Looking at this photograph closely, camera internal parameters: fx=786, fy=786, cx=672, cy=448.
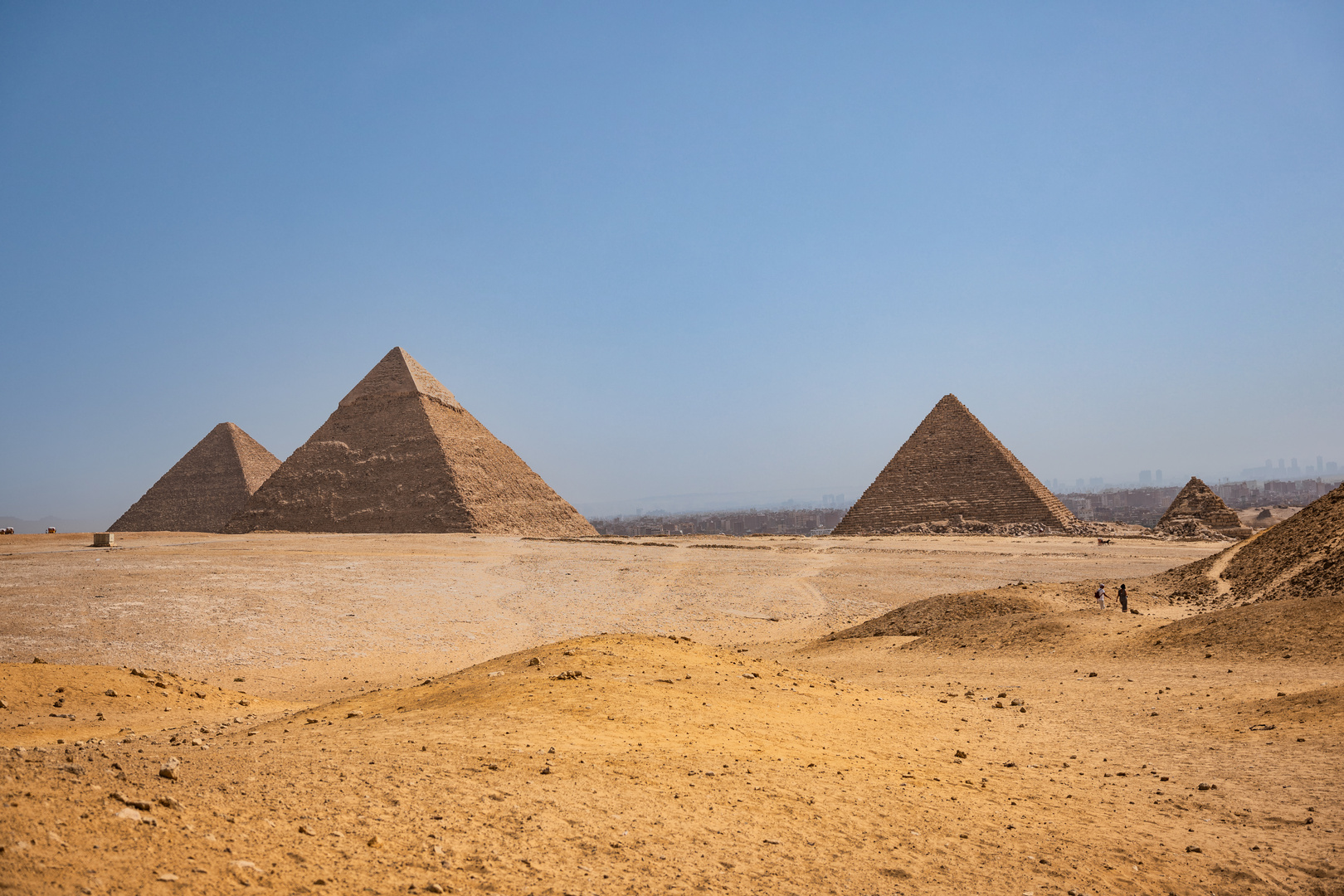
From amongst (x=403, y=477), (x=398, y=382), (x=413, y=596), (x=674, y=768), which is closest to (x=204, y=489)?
(x=398, y=382)

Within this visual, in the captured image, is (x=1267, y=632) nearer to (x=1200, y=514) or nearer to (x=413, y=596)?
(x=413, y=596)

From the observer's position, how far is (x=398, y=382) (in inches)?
2613

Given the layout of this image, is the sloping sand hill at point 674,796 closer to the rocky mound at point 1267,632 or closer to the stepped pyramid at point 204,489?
the rocky mound at point 1267,632

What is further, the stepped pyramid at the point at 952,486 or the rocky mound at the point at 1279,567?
the stepped pyramid at the point at 952,486

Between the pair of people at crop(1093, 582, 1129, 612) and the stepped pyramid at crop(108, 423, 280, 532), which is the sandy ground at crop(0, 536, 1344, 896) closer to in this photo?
the pair of people at crop(1093, 582, 1129, 612)

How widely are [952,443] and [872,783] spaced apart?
52.0m

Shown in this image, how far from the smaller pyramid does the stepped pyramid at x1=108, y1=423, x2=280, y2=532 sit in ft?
225

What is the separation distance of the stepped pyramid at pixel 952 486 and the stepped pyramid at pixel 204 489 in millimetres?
52222

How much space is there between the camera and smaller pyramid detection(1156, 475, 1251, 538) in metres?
43.6

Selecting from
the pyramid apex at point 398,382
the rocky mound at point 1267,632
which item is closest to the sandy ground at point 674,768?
the rocky mound at point 1267,632

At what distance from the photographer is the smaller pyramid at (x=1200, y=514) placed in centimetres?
4362

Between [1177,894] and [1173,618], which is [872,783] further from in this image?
[1173,618]

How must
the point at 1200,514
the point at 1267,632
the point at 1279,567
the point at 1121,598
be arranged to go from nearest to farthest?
the point at 1267,632, the point at 1279,567, the point at 1121,598, the point at 1200,514

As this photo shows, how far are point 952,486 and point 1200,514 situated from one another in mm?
13648
